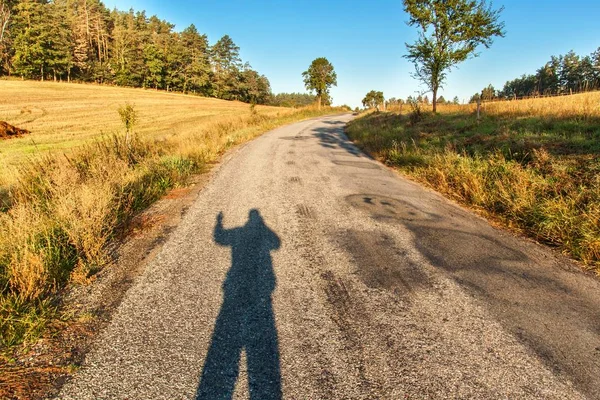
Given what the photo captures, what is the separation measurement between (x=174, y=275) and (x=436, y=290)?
3.05m

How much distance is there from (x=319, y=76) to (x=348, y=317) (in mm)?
66805

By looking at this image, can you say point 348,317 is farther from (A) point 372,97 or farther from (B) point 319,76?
(A) point 372,97

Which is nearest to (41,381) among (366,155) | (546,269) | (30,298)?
(30,298)

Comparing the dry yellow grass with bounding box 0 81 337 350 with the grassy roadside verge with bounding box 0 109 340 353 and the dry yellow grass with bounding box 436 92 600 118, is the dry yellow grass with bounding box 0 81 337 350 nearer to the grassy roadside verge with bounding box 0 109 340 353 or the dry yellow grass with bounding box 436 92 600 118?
the grassy roadside verge with bounding box 0 109 340 353

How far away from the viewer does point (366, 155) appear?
1305 centimetres

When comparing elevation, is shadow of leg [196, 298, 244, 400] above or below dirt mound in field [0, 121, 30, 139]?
below

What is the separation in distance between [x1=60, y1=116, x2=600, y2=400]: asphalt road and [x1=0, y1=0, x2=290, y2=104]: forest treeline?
78.0 metres

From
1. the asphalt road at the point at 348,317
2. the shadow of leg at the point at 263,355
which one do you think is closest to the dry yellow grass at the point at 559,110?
the asphalt road at the point at 348,317

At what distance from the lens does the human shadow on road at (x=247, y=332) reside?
229 centimetres

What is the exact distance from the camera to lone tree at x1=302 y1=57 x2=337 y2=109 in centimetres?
6406

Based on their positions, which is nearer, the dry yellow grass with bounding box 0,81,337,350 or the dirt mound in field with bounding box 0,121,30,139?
the dry yellow grass with bounding box 0,81,337,350

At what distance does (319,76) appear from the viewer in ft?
211

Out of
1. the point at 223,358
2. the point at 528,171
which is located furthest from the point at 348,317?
the point at 528,171

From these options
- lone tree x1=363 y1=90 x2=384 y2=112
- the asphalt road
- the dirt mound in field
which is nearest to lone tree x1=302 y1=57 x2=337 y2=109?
lone tree x1=363 y1=90 x2=384 y2=112
